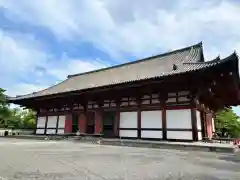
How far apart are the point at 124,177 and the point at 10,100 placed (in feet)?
66.2

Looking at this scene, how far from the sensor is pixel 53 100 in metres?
19.9

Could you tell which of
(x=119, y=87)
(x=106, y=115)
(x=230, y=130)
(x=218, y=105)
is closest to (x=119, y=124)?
(x=106, y=115)

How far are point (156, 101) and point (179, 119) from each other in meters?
1.98

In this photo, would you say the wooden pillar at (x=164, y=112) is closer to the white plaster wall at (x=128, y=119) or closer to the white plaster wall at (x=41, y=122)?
the white plaster wall at (x=128, y=119)

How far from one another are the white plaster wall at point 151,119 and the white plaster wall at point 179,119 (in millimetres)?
560

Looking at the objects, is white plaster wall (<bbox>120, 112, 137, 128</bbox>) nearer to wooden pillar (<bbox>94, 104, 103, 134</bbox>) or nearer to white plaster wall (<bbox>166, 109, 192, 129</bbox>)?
wooden pillar (<bbox>94, 104, 103, 134</bbox>)

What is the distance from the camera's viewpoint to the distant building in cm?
1273

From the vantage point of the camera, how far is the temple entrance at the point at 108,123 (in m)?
16.7

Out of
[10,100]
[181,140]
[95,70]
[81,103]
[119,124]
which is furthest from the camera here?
[95,70]

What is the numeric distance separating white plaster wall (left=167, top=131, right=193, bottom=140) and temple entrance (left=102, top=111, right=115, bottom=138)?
4585 millimetres

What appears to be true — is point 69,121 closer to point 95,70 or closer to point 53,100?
point 53,100

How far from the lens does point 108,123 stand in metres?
17.0

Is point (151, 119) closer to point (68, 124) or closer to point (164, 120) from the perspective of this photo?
point (164, 120)

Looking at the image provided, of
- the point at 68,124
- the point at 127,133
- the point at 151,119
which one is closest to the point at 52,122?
the point at 68,124
